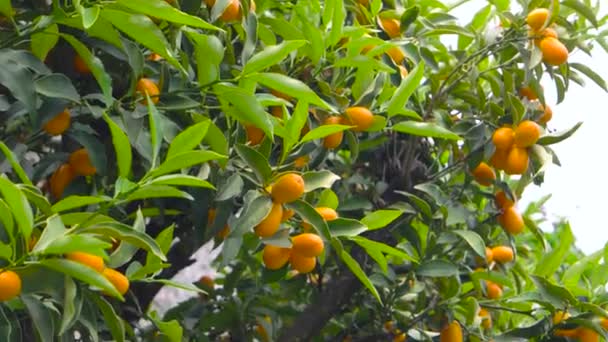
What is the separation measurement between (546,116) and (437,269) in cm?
29

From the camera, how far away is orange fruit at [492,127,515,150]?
145cm

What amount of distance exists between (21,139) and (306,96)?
1.55ft

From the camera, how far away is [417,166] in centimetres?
166

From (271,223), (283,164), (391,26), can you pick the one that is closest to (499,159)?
(391,26)

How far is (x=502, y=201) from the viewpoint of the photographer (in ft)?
5.32

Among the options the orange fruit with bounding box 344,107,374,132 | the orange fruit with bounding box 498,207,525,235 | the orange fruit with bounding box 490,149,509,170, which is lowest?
the orange fruit with bounding box 498,207,525,235

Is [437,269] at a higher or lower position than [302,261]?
lower

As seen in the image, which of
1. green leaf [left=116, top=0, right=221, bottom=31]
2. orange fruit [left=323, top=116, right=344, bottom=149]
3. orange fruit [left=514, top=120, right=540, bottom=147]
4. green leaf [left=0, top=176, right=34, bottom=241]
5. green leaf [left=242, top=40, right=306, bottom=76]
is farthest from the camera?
orange fruit [left=514, top=120, right=540, bottom=147]

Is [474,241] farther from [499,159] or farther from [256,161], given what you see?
[256,161]

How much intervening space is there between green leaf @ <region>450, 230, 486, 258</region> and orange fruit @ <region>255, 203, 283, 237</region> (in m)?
0.44

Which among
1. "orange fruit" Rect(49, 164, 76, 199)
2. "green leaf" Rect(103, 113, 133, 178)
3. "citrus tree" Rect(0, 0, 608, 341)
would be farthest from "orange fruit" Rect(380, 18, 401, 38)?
"green leaf" Rect(103, 113, 133, 178)

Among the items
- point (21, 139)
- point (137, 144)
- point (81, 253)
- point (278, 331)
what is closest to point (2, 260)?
point (81, 253)

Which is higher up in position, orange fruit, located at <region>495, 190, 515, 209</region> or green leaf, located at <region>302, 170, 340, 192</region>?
green leaf, located at <region>302, 170, 340, 192</region>

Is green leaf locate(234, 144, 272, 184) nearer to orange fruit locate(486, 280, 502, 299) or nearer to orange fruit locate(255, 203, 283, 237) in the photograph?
orange fruit locate(255, 203, 283, 237)
